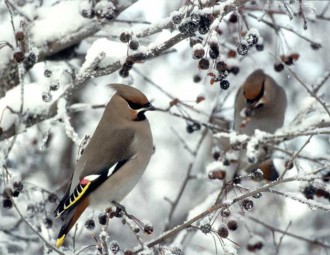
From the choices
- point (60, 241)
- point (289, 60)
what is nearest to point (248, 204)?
point (60, 241)

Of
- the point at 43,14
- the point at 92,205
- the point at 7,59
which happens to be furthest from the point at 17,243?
the point at 43,14

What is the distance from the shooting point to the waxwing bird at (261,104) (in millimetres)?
5832

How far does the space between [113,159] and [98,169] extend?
137 millimetres

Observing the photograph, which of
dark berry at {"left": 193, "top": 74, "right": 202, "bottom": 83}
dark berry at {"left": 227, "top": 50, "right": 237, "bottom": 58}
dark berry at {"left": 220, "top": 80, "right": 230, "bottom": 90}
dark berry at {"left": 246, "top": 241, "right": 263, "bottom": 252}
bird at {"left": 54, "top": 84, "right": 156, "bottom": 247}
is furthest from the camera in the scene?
dark berry at {"left": 193, "top": 74, "right": 202, "bottom": 83}

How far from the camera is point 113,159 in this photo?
4.10 meters

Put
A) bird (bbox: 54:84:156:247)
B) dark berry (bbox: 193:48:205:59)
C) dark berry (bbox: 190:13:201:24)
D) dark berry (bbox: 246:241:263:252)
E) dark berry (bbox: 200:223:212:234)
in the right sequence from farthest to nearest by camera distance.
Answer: dark berry (bbox: 246:241:263:252)
bird (bbox: 54:84:156:247)
dark berry (bbox: 193:48:205:59)
dark berry (bbox: 190:13:201:24)
dark berry (bbox: 200:223:212:234)

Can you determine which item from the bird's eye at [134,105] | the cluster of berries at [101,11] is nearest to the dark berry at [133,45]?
the cluster of berries at [101,11]

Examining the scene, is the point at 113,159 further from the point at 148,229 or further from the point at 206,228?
the point at 206,228

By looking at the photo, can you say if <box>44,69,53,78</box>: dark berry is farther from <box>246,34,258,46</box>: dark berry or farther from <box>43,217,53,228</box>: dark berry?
<box>246,34,258,46</box>: dark berry

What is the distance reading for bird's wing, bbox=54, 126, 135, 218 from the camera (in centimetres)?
383

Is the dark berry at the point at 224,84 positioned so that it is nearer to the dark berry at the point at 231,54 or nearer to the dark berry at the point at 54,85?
the dark berry at the point at 54,85

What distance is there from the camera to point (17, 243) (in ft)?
14.3

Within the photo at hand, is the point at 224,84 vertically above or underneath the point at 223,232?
above

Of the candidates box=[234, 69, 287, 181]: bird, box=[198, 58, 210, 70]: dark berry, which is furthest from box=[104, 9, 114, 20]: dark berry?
box=[234, 69, 287, 181]: bird
